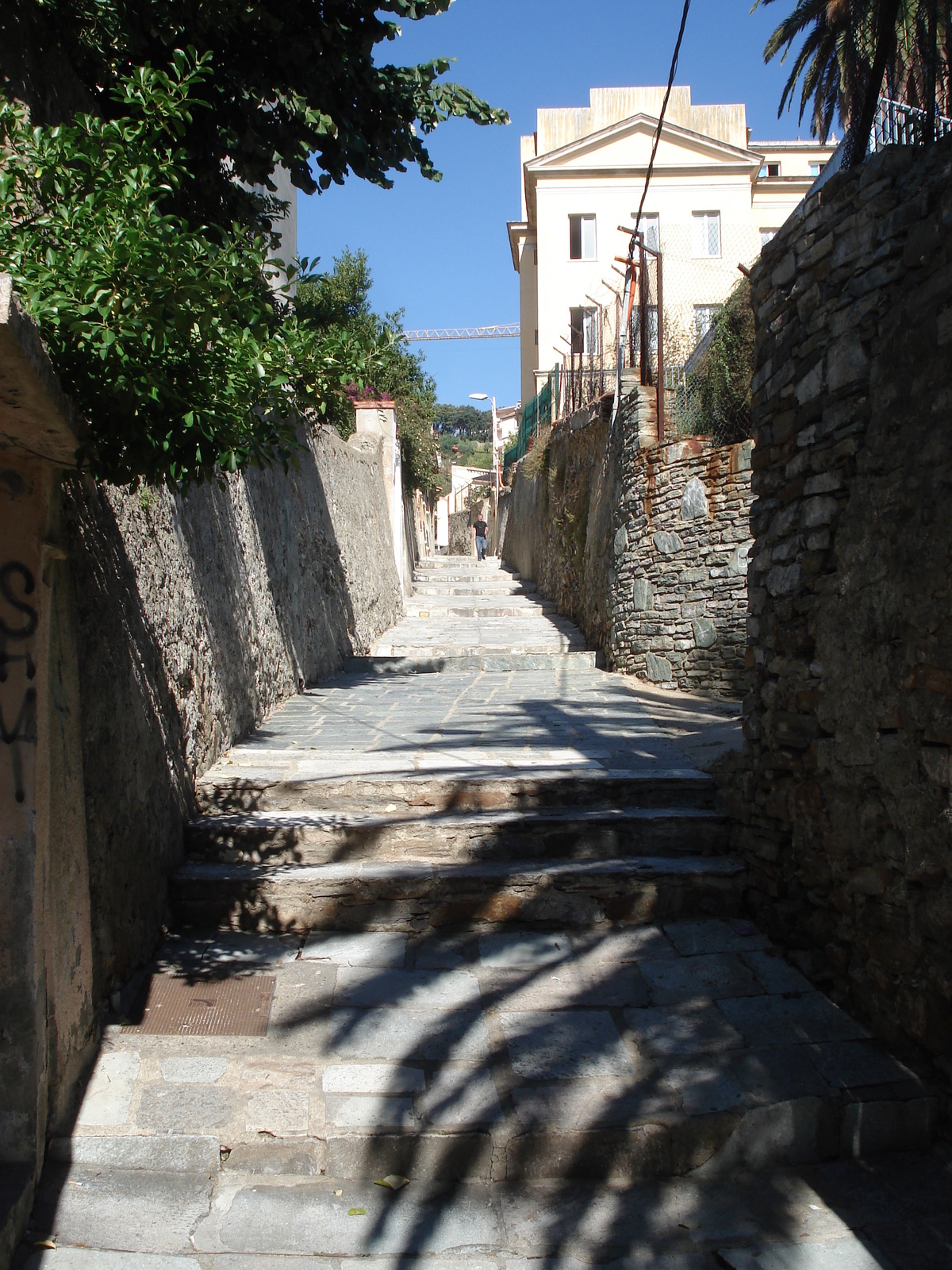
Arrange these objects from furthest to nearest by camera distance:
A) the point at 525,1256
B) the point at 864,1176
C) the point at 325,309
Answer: the point at 325,309 < the point at 864,1176 < the point at 525,1256

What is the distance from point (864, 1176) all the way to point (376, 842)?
2.29 m

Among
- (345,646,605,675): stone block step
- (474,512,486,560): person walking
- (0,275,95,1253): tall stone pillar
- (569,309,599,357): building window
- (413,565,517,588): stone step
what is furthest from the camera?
(474,512,486,560): person walking

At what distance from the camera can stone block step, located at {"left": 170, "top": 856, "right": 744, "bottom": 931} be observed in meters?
3.78

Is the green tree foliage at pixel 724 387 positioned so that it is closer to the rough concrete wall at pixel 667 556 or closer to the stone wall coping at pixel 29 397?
the rough concrete wall at pixel 667 556

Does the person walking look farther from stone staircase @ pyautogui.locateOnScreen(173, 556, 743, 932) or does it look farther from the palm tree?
stone staircase @ pyautogui.locateOnScreen(173, 556, 743, 932)

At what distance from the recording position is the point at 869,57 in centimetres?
612

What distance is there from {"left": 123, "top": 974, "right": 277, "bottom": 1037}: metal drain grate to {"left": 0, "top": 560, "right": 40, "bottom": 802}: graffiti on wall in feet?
3.57

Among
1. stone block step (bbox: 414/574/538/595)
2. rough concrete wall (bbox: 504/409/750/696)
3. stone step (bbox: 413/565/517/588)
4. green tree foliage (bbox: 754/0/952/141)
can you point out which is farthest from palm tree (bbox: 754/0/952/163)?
stone step (bbox: 413/565/517/588)

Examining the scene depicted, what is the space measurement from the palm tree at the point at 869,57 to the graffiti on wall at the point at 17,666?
3502 mm

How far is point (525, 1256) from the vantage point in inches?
92.7

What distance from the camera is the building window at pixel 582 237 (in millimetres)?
25953

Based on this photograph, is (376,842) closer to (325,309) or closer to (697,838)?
(697,838)

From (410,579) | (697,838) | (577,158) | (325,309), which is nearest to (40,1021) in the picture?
(697,838)

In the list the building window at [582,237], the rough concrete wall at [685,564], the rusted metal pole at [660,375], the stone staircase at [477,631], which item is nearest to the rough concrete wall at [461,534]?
the building window at [582,237]
